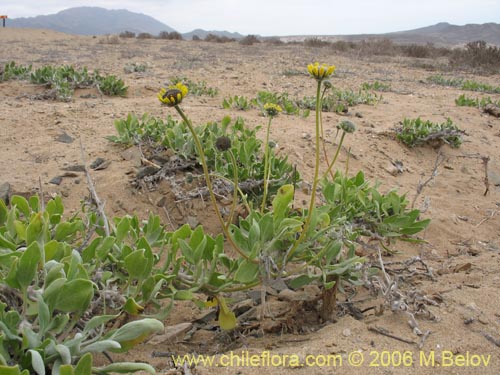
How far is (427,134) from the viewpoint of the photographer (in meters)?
Answer: 5.29

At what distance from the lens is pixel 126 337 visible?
5.29 ft

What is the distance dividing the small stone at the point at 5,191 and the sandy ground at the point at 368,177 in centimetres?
7

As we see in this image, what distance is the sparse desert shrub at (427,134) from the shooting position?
5270 mm

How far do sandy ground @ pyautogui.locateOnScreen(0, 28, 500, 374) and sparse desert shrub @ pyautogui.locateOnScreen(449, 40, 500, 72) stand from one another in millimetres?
6046

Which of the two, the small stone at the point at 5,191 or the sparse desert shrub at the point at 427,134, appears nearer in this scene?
the small stone at the point at 5,191

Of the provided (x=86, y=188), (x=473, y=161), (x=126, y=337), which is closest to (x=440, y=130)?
(x=473, y=161)

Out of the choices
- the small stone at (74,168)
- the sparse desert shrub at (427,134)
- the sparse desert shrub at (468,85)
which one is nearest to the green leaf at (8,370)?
the small stone at (74,168)

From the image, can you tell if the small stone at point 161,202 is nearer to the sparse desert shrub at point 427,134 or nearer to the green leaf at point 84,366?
the green leaf at point 84,366

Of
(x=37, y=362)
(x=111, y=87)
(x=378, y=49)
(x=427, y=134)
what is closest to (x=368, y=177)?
(x=427, y=134)

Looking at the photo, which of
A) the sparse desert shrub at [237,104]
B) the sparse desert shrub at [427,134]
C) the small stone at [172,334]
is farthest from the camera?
the sparse desert shrub at [237,104]

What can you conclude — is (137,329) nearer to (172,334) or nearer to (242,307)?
(172,334)

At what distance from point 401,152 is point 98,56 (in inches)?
354

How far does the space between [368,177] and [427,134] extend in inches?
55.1

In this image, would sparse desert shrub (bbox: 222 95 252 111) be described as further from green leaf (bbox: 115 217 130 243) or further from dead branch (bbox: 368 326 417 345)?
dead branch (bbox: 368 326 417 345)
